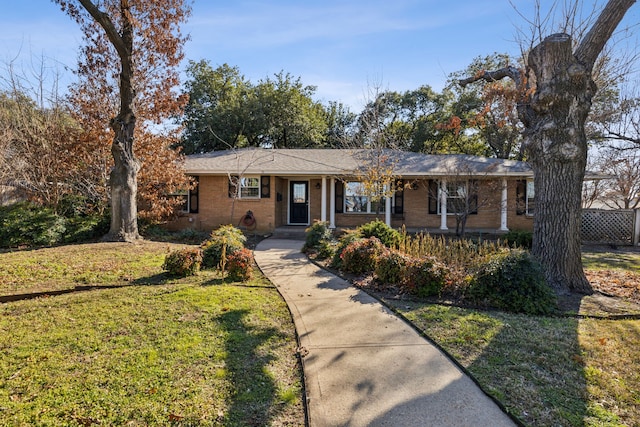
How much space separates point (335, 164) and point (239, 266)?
9.06 metres

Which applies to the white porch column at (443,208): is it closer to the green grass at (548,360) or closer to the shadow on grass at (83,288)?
the green grass at (548,360)

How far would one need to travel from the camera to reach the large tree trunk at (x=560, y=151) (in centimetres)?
591

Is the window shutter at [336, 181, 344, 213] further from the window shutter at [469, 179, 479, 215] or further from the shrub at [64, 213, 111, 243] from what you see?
the shrub at [64, 213, 111, 243]

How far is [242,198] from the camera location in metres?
14.1

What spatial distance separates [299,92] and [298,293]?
73.9 feet

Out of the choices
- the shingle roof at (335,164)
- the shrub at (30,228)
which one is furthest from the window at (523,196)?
the shrub at (30,228)

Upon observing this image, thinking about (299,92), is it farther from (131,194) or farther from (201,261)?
(201,261)

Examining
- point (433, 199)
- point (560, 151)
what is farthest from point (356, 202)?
point (560, 151)

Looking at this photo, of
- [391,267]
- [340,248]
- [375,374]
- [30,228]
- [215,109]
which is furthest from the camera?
[215,109]

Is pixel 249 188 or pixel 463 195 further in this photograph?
pixel 249 188

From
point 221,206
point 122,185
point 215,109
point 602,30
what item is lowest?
point 221,206

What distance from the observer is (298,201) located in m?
15.6

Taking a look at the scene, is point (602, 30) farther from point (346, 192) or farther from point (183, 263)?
point (346, 192)

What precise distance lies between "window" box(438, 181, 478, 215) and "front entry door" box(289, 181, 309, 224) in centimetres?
572
